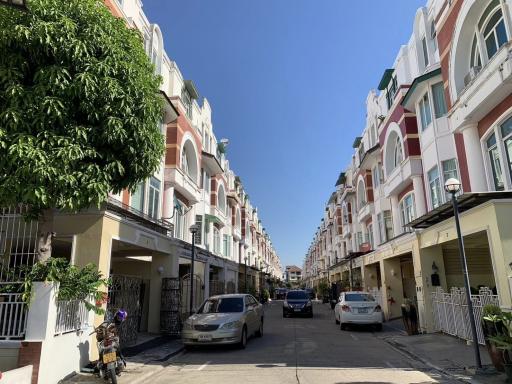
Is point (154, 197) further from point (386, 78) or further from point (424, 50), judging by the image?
point (386, 78)

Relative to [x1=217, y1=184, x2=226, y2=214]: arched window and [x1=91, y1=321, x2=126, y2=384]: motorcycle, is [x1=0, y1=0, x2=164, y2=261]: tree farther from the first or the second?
[x1=217, y1=184, x2=226, y2=214]: arched window

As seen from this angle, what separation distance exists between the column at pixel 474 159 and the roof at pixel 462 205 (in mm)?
1541

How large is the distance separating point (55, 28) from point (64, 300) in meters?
A: 5.71

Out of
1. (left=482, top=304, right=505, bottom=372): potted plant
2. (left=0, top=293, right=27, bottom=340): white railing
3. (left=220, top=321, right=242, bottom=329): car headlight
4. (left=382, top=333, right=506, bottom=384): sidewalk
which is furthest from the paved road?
(left=0, top=293, right=27, bottom=340): white railing

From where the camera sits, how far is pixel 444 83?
629 inches

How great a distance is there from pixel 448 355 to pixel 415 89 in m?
11.2

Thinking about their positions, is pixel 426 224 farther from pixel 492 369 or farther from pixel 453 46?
pixel 492 369

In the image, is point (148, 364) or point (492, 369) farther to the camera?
point (148, 364)

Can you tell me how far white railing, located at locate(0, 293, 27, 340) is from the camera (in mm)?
8375

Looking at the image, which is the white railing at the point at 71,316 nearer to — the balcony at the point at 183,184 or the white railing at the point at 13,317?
the white railing at the point at 13,317

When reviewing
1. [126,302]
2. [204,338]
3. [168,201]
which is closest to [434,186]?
[204,338]

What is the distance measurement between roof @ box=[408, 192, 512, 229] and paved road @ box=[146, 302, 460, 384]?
14.8 feet

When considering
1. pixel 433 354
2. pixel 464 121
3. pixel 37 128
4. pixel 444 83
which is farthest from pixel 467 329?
pixel 37 128

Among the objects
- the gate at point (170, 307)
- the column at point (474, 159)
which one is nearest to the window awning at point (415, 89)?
the column at point (474, 159)
